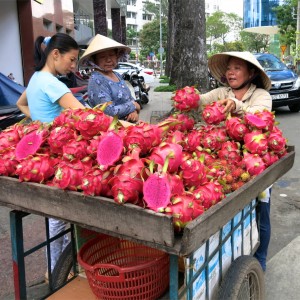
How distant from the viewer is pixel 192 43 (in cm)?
834

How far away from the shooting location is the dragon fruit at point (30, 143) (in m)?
2.06

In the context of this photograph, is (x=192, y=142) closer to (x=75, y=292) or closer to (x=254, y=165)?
(x=254, y=165)

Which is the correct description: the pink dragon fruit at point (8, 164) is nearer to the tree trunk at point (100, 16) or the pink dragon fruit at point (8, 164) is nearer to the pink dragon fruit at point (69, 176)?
the pink dragon fruit at point (69, 176)

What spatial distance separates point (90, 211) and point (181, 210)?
40 centimetres

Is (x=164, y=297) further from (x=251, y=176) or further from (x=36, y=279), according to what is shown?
(x=36, y=279)

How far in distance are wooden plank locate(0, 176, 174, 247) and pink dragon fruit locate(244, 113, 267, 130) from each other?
46.5 inches

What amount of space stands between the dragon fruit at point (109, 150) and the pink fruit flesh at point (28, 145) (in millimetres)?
408

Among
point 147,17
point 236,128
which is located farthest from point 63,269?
point 147,17

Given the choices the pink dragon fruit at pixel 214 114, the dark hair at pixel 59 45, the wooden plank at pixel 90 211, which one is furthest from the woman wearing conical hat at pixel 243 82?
the wooden plank at pixel 90 211

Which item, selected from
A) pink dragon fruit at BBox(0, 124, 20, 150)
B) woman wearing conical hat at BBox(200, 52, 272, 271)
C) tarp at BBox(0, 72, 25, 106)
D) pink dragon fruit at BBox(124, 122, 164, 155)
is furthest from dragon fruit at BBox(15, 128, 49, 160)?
tarp at BBox(0, 72, 25, 106)

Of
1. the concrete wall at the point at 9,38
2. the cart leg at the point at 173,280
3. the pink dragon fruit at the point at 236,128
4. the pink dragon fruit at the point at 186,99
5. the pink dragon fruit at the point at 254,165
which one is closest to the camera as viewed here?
the cart leg at the point at 173,280

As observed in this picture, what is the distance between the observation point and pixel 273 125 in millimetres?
2584

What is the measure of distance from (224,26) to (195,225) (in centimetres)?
7475

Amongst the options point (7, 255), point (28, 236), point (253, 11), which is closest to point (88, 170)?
point (7, 255)
